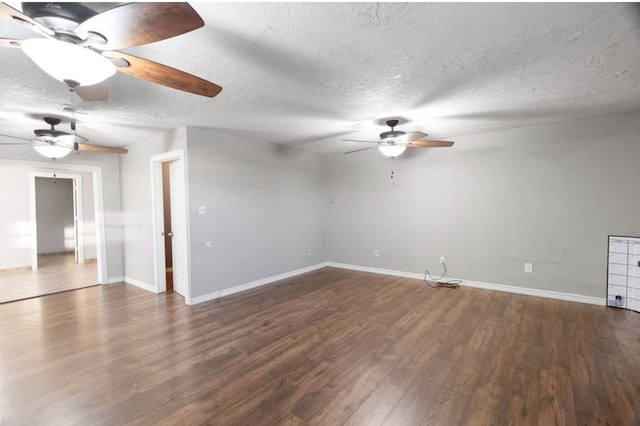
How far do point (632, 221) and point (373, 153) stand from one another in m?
3.78

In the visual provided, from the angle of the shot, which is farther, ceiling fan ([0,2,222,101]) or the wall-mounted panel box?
the wall-mounted panel box

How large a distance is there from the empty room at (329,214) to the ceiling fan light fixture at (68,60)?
1cm

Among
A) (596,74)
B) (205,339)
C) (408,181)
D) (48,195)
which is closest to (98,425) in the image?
(205,339)

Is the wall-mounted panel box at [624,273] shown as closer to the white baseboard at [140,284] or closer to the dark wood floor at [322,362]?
the dark wood floor at [322,362]

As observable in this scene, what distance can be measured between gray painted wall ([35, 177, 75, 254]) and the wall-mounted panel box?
469 inches

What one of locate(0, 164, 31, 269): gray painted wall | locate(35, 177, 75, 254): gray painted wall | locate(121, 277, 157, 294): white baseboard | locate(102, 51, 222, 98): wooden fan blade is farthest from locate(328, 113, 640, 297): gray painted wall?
locate(35, 177, 75, 254): gray painted wall

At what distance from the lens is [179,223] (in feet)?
14.6

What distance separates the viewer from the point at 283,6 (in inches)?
61.5

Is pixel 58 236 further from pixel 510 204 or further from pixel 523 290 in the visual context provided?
pixel 523 290

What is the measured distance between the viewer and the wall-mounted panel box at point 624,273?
3.57 metres

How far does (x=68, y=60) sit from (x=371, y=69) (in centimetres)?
193

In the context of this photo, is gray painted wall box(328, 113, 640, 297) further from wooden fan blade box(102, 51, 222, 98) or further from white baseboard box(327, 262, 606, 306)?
wooden fan blade box(102, 51, 222, 98)

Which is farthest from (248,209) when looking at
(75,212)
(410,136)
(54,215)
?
(54,215)

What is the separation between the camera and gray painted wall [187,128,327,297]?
4.09m
